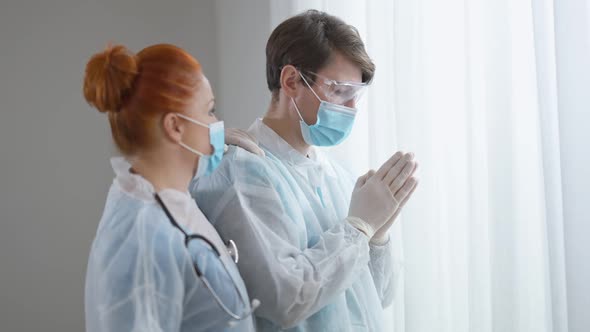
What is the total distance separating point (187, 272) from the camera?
1.04 meters

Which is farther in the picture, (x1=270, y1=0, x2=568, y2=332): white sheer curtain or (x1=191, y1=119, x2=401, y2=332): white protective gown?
(x1=270, y1=0, x2=568, y2=332): white sheer curtain

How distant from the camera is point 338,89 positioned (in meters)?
1.39

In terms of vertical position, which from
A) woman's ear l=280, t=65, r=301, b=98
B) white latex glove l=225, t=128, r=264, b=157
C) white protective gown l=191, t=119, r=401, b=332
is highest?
woman's ear l=280, t=65, r=301, b=98

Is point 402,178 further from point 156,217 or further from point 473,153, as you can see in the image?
point 156,217

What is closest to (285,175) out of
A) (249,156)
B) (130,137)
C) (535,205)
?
(249,156)

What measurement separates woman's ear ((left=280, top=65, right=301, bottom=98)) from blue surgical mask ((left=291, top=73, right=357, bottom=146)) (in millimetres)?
12

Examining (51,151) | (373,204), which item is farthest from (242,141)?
(51,151)

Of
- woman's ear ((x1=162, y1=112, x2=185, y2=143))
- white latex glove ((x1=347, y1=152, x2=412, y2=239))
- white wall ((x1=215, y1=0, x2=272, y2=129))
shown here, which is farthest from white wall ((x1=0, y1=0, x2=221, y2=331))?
woman's ear ((x1=162, y1=112, x2=185, y2=143))

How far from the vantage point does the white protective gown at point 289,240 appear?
1.19 meters

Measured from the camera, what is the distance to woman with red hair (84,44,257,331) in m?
1.01

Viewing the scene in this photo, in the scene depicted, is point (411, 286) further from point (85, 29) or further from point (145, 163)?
point (85, 29)

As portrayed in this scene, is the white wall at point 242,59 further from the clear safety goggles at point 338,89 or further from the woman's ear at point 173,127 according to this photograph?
the woman's ear at point 173,127

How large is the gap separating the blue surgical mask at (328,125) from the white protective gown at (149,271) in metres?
0.38

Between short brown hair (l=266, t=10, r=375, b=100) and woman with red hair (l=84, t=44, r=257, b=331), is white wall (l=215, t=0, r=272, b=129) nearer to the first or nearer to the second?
short brown hair (l=266, t=10, r=375, b=100)
